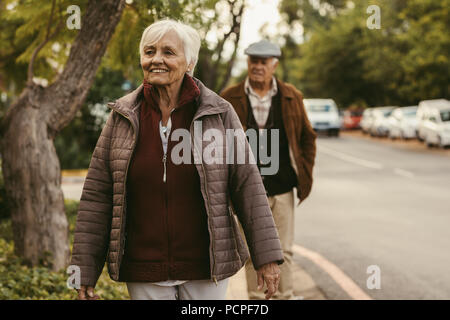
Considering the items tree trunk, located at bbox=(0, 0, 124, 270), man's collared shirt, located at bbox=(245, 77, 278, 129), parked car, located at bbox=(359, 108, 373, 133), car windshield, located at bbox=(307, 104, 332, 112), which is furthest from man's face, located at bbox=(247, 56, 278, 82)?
parked car, located at bbox=(359, 108, 373, 133)

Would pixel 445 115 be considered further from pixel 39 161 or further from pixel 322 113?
pixel 39 161

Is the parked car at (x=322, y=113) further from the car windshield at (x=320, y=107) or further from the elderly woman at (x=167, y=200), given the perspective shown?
the elderly woman at (x=167, y=200)

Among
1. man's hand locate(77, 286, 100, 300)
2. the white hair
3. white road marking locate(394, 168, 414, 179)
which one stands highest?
the white hair

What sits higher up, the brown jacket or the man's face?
the man's face

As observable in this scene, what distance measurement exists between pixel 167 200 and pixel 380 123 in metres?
37.5

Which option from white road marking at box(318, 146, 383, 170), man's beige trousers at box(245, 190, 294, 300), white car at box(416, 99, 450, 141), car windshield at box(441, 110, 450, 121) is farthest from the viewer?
white car at box(416, 99, 450, 141)

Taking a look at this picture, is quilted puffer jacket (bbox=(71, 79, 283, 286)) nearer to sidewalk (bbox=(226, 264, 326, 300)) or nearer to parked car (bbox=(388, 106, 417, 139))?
sidewalk (bbox=(226, 264, 326, 300))

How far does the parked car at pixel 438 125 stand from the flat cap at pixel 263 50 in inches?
932

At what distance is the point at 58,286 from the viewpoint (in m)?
5.88

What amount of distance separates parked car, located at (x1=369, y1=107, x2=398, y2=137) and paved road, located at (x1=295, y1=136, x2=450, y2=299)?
18.6 metres

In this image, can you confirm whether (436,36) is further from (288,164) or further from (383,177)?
Answer: (288,164)

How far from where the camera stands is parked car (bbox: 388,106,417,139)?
113 ft

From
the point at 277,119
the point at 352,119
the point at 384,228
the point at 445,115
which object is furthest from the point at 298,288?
the point at 352,119

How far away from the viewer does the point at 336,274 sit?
7.22 metres
